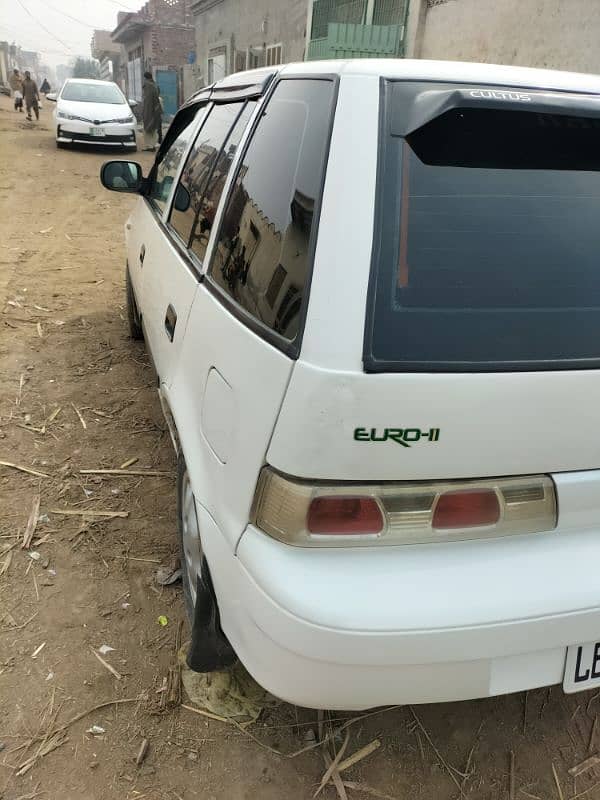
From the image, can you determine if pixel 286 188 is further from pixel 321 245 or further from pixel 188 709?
pixel 188 709

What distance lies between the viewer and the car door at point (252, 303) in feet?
4.78

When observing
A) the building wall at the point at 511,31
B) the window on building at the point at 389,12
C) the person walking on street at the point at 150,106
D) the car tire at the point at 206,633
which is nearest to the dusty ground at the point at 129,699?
the car tire at the point at 206,633

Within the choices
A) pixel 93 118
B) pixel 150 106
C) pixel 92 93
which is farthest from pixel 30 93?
pixel 93 118

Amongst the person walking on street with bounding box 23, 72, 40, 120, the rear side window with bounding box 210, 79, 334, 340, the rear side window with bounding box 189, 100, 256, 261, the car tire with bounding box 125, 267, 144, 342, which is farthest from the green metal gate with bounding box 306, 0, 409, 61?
the person walking on street with bounding box 23, 72, 40, 120

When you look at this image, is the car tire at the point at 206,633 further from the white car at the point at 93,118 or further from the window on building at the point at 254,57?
the window on building at the point at 254,57

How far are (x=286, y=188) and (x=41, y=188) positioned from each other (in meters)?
10.4

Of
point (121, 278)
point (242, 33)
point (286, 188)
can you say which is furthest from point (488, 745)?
point (242, 33)

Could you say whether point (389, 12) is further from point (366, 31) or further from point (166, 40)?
point (166, 40)

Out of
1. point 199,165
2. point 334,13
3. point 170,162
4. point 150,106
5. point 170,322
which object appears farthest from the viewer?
point 150,106

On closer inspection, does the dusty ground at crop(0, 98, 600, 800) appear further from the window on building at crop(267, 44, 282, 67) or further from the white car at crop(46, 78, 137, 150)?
the window on building at crop(267, 44, 282, 67)

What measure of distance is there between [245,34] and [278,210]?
2048cm

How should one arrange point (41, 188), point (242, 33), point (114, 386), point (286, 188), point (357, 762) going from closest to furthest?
1. point (286, 188)
2. point (357, 762)
3. point (114, 386)
4. point (41, 188)
5. point (242, 33)

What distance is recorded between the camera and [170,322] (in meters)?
2.46

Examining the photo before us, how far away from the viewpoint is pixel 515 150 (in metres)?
1.53
